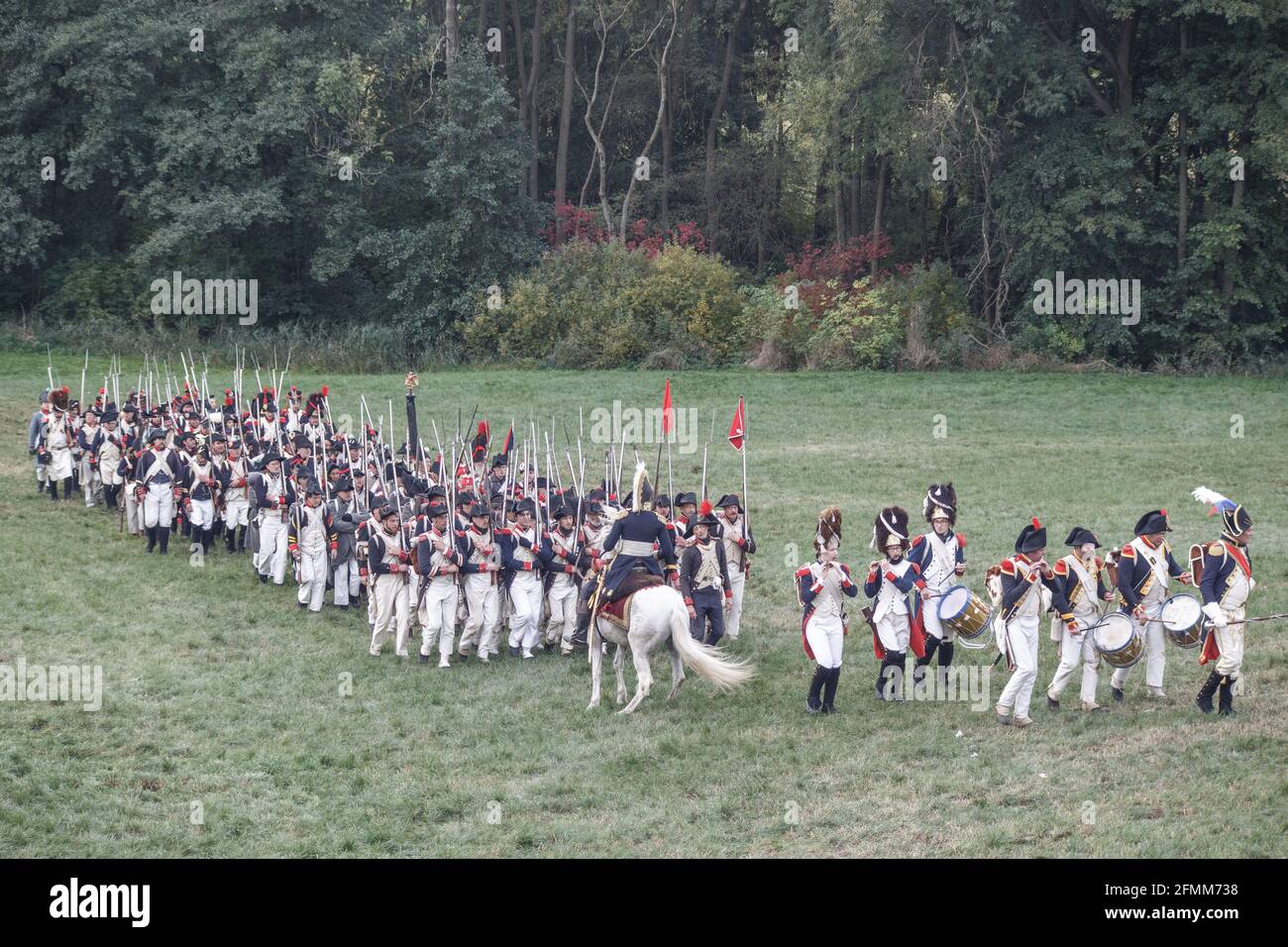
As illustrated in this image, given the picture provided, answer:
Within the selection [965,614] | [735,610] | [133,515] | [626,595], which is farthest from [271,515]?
[965,614]

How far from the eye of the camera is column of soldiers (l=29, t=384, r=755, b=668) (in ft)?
53.7

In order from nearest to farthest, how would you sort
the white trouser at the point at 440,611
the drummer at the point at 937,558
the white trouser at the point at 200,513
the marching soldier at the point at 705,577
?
1. the drummer at the point at 937,558
2. the marching soldier at the point at 705,577
3. the white trouser at the point at 440,611
4. the white trouser at the point at 200,513

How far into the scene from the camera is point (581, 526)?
17.3m

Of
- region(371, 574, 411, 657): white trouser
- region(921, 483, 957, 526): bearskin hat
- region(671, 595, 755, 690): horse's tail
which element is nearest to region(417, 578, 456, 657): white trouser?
region(371, 574, 411, 657): white trouser

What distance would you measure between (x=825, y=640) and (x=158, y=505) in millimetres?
11949

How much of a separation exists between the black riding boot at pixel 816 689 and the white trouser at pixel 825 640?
0.13m

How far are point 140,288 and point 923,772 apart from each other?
41.0 metres

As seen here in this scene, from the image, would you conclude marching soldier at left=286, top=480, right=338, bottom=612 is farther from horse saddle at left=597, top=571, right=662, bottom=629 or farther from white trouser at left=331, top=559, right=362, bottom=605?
horse saddle at left=597, top=571, right=662, bottom=629

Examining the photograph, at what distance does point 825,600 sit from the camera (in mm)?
13938

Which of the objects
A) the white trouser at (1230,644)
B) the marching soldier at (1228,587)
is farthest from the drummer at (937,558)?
the white trouser at (1230,644)

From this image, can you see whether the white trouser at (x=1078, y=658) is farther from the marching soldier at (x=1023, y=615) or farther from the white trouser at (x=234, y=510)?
the white trouser at (x=234, y=510)

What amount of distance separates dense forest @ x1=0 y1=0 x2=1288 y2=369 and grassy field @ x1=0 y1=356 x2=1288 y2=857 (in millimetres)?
20480

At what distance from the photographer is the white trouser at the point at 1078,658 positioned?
13852 millimetres
